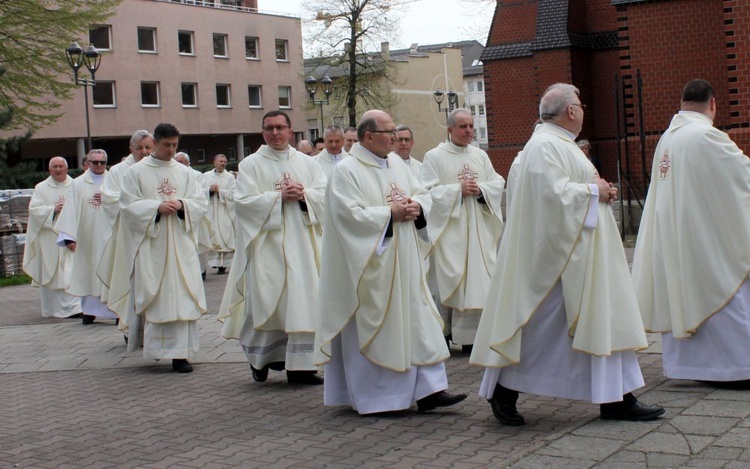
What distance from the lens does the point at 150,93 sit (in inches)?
2194

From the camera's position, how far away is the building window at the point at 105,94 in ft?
173

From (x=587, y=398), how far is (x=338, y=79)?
1915 inches

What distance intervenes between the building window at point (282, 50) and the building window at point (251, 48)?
1.77 m

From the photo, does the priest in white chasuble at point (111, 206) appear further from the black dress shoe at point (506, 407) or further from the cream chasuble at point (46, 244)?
the black dress shoe at point (506, 407)

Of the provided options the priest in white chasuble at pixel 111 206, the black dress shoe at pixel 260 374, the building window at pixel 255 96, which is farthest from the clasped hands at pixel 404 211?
the building window at pixel 255 96

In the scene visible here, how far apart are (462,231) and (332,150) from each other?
3.56 metres

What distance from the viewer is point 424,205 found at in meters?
7.66

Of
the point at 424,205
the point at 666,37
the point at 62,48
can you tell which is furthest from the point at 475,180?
the point at 62,48

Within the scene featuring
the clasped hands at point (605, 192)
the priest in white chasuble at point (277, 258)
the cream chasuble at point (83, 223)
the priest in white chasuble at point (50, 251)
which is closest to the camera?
the clasped hands at point (605, 192)

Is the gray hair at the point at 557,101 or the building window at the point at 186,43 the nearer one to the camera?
the gray hair at the point at 557,101

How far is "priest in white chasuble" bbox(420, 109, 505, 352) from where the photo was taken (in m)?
9.97

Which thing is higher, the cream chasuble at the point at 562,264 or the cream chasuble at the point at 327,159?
the cream chasuble at the point at 327,159

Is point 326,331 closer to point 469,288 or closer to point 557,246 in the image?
point 557,246

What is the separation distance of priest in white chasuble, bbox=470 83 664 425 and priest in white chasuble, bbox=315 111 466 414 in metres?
0.63
